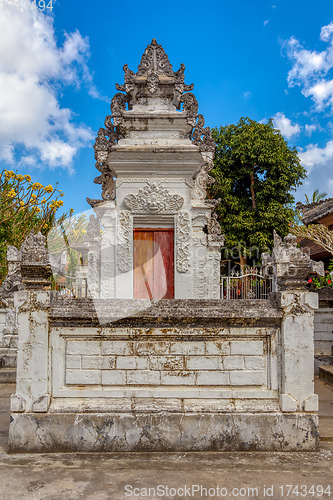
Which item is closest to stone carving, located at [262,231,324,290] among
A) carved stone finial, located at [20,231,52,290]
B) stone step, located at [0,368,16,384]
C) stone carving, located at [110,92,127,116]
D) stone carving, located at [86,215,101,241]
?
carved stone finial, located at [20,231,52,290]

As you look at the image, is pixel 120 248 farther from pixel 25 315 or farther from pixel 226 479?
pixel 226 479

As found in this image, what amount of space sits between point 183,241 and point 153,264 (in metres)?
1.15

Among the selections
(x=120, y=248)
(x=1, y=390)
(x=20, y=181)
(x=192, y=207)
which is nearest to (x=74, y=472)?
(x=1, y=390)

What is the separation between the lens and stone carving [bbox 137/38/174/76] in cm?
1305

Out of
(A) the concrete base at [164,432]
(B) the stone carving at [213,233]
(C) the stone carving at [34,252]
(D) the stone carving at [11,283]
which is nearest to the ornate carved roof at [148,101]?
(B) the stone carving at [213,233]

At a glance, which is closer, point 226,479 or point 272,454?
point 226,479

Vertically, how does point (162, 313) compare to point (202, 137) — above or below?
below

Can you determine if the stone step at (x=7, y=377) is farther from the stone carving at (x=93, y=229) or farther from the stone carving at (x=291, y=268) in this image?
the stone carving at (x=291, y=268)

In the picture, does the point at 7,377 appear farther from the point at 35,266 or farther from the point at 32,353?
the point at 35,266

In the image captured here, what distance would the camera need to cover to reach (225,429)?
5387 mm

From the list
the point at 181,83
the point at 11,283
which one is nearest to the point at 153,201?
the point at 181,83

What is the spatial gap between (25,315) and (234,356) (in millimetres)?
2940

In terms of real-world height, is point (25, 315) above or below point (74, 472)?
above

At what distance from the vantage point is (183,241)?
12148mm
